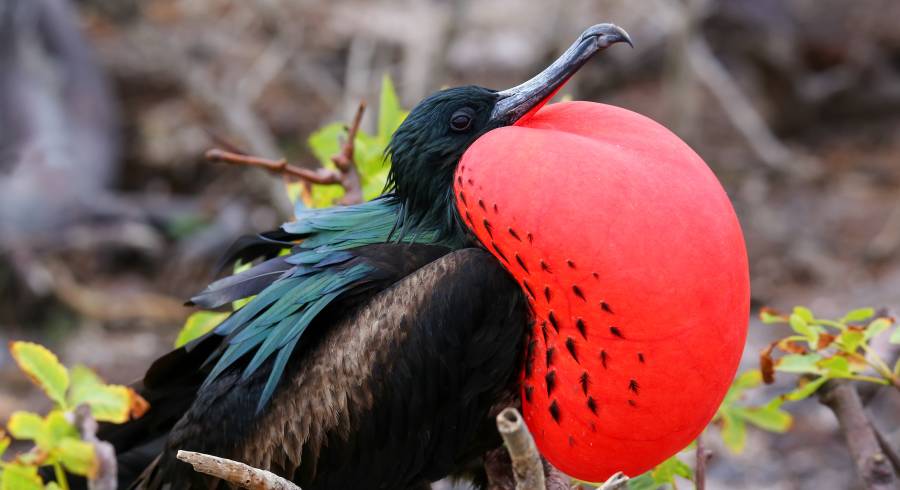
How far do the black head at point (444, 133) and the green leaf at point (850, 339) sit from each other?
1.95ft

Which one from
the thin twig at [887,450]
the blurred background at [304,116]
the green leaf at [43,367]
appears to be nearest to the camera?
the green leaf at [43,367]

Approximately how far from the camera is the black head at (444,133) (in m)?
1.94

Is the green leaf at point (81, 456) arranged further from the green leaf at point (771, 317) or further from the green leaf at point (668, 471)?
the green leaf at point (771, 317)

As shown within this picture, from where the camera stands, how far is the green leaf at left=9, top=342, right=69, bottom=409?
72.2 inches

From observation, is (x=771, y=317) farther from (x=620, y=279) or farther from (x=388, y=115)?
(x=388, y=115)

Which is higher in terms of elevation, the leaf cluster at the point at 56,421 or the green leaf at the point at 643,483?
the leaf cluster at the point at 56,421

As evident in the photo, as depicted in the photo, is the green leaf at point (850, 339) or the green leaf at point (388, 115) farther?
the green leaf at point (388, 115)

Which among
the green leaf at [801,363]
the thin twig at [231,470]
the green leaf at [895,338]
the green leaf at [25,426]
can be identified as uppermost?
the thin twig at [231,470]

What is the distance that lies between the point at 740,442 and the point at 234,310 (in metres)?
0.96

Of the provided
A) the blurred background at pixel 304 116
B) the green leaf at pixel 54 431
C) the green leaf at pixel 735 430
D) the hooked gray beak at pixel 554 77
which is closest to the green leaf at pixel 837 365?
the green leaf at pixel 735 430

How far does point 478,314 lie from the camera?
184cm

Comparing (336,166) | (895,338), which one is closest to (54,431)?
(336,166)

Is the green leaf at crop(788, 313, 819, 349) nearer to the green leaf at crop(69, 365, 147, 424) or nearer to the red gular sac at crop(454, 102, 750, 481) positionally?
the red gular sac at crop(454, 102, 750, 481)

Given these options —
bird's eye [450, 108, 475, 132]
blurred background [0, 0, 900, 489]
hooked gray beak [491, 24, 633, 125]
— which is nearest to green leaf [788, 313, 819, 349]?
hooked gray beak [491, 24, 633, 125]
